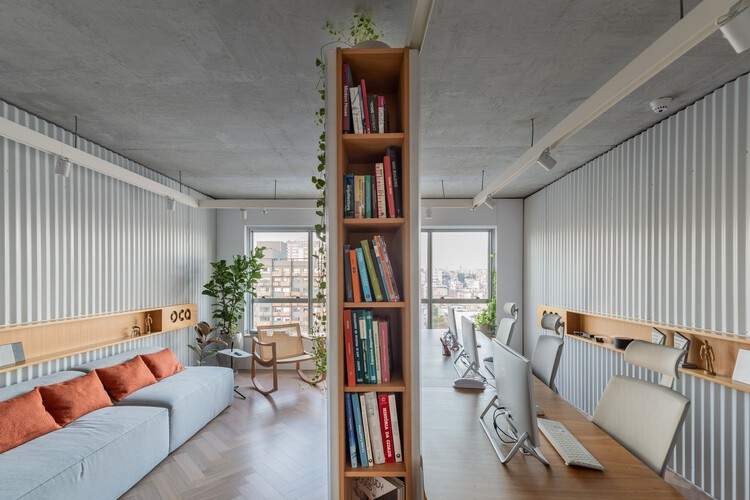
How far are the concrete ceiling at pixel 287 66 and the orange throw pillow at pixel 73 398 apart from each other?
7.07 feet

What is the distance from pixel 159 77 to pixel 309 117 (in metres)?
1.07

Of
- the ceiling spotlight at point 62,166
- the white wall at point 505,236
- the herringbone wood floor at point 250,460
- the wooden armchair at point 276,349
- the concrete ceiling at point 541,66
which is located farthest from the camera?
the white wall at point 505,236

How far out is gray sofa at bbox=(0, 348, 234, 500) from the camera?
2.50 metres

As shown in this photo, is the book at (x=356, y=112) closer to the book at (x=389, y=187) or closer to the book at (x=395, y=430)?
the book at (x=389, y=187)

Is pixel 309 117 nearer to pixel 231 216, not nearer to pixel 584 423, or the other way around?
pixel 584 423

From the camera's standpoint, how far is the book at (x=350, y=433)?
5.44 ft

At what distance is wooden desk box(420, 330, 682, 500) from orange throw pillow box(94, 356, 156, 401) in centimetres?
304

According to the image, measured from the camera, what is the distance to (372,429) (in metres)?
1.68

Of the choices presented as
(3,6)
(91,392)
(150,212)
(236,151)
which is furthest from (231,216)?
(3,6)

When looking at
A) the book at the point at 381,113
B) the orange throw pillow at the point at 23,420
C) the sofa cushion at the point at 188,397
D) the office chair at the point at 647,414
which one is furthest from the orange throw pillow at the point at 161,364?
the office chair at the point at 647,414

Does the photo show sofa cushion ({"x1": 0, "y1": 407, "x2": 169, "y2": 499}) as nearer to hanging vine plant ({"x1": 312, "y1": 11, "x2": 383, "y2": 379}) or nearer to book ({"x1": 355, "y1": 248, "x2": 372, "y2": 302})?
hanging vine plant ({"x1": 312, "y1": 11, "x2": 383, "y2": 379})

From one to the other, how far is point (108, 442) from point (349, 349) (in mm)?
2431

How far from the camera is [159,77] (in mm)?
2674

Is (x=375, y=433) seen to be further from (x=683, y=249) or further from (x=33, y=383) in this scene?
(x=33, y=383)
